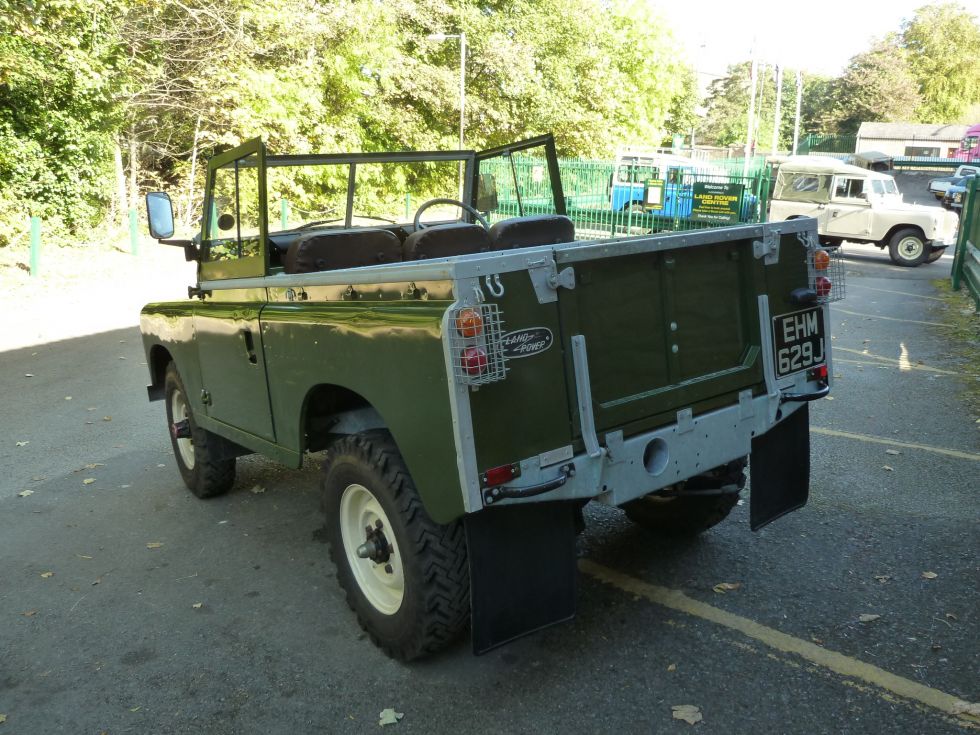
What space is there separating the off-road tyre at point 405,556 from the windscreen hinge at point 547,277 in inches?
34.2

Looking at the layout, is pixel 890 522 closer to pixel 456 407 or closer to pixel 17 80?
Answer: pixel 456 407

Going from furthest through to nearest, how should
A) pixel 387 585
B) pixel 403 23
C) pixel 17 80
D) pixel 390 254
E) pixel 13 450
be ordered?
pixel 403 23
pixel 17 80
pixel 13 450
pixel 390 254
pixel 387 585

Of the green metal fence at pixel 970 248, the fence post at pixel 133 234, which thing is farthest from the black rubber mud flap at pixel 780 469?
the fence post at pixel 133 234

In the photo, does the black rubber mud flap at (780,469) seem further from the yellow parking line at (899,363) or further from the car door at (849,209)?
the car door at (849,209)

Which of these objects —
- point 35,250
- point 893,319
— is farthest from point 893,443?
point 35,250

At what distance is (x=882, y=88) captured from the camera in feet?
216

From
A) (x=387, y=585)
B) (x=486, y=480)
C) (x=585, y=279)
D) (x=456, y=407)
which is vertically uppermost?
(x=585, y=279)

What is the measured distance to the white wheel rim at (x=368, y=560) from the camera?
3453mm

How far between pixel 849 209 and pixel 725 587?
1679cm

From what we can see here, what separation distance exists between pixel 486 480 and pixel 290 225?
3030 mm

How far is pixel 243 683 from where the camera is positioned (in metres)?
3.34

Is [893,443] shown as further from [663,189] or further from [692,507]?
[663,189]

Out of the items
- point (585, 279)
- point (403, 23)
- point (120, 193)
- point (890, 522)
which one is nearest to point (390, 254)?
point (585, 279)

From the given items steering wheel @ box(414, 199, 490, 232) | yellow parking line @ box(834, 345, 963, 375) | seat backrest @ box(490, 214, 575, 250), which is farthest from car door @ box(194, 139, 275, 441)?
yellow parking line @ box(834, 345, 963, 375)
